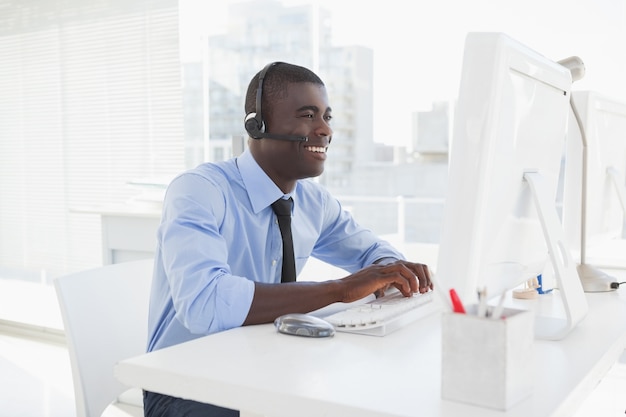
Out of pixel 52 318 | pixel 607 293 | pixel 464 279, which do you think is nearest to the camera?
pixel 464 279

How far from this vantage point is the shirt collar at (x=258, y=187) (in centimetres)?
149

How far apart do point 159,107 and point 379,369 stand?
3217 millimetres

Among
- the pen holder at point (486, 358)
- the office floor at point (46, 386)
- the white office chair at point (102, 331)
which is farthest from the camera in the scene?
the office floor at point (46, 386)

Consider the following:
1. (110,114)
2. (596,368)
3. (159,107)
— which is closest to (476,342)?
(596,368)

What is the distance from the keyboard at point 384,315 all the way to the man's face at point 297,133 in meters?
0.39

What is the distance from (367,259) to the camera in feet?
5.64

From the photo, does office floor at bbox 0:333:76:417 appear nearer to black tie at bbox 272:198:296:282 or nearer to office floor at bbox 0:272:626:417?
office floor at bbox 0:272:626:417

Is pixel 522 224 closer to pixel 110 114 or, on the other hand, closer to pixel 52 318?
pixel 110 114

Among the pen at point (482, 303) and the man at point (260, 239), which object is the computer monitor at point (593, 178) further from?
the pen at point (482, 303)

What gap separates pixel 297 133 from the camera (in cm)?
156

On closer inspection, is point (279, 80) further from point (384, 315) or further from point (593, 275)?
point (593, 275)

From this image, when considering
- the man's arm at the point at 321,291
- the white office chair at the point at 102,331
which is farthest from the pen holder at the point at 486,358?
the white office chair at the point at 102,331

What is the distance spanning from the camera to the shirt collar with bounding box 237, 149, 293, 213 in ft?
4.89

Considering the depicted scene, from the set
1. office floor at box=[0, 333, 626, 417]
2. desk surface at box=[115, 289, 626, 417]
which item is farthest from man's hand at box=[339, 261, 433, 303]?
office floor at box=[0, 333, 626, 417]
